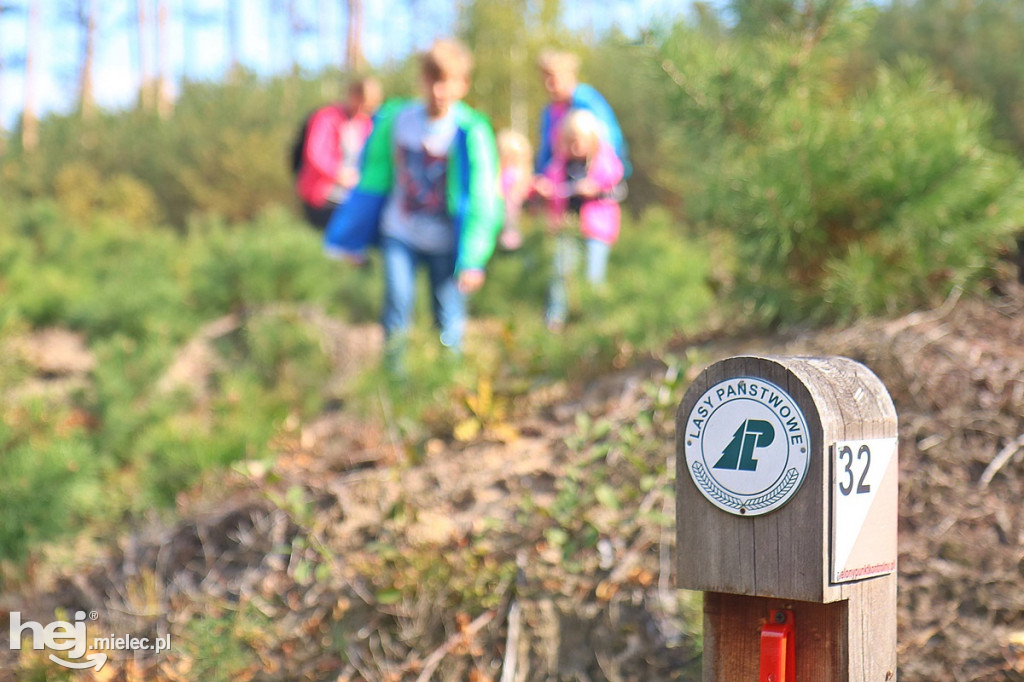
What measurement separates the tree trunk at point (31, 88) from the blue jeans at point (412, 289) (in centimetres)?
1257

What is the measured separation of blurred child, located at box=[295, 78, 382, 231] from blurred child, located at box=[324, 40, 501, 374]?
165 cm

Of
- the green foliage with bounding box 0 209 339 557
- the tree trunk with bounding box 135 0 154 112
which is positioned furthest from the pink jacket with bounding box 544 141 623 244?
the tree trunk with bounding box 135 0 154 112

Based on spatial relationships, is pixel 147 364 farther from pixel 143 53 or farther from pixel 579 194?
pixel 143 53

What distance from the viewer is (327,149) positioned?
6430 millimetres

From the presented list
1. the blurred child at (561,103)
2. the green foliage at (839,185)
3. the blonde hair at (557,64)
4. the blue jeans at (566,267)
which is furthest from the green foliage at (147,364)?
the green foliage at (839,185)

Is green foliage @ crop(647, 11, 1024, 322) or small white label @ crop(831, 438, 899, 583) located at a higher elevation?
green foliage @ crop(647, 11, 1024, 322)

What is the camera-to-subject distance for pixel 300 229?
7469mm

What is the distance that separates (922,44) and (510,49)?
12.9 ft

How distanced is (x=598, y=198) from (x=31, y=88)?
15.3 m

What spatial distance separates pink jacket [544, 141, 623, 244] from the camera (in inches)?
217

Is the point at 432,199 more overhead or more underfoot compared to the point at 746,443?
more overhead

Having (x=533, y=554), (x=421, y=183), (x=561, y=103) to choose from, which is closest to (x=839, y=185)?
(x=533, y=554)

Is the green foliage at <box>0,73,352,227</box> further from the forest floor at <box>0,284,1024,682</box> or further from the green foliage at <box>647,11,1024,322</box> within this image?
the green foliage at <box>647,11,1024,322</box>

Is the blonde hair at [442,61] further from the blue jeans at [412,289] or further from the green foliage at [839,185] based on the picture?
the green foliage at [839,185]
